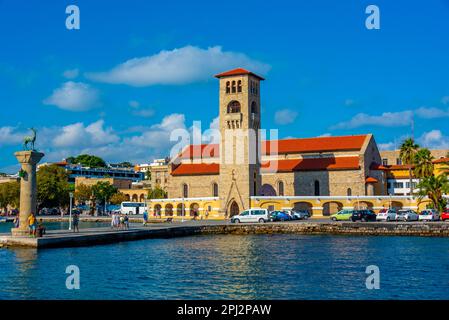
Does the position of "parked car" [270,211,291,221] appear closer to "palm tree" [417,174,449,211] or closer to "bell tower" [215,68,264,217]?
"bell tower" [215,68,264,217]

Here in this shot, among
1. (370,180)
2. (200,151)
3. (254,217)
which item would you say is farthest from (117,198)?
(370,180)

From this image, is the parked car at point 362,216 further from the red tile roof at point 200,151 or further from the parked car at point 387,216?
the red tile roof at point 200,151

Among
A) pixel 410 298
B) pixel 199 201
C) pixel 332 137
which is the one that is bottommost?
pixel 410 298

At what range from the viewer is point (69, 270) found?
27297 mm

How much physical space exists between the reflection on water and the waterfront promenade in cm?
142

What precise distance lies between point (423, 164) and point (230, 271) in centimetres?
5009

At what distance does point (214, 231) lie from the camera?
184ft

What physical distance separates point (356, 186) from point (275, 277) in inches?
1995

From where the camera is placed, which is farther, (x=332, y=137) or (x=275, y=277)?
(x=332, y=137)

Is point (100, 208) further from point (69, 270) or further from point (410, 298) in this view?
point (410, 298)

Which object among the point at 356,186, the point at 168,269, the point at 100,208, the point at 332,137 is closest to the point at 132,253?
the point at 168,269

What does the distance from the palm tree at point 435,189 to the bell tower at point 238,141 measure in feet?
76.2

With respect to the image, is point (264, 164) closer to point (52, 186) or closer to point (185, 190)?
point (185, 190)

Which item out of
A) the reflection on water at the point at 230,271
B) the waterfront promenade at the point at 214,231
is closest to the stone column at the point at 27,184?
the waterfront promenade at the point at 214,231
